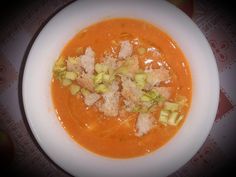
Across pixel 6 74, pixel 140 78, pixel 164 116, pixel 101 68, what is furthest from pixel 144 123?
pixel 6 74

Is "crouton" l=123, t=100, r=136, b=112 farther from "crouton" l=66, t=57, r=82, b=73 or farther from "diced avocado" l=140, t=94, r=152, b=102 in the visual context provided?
"crouton" l=66, t=57, r=82, b=73

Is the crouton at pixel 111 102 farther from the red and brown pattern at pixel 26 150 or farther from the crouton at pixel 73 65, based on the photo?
the red and brown pattern at pixel 26 150

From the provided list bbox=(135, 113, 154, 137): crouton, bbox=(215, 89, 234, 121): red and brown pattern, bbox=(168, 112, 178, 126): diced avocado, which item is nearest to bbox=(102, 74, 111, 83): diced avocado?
bbox=(135, 113, 154, 137): crouton

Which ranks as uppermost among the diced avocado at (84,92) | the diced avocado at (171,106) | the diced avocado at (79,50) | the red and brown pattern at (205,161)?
→ the diced avocado at (79,50)

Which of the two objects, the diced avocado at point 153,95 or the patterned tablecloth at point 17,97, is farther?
the patterned tablecloth at point 17,97

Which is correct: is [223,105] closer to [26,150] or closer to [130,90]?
[130,90]

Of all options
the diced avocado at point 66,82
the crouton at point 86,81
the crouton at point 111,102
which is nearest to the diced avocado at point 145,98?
the crouton at point 111,102

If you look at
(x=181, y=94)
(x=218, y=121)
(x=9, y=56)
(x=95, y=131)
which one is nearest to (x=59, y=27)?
(x=9, y=56)

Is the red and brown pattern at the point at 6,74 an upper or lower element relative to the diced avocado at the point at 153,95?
upper
